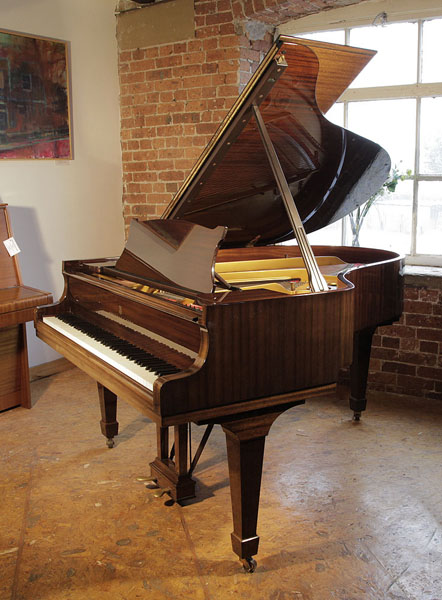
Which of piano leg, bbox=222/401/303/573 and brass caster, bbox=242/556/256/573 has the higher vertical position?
piano leg, bbox=222/401/303/573

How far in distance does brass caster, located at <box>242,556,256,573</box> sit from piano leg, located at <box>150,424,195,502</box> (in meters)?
0.58

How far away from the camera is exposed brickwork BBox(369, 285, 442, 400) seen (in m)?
4.21

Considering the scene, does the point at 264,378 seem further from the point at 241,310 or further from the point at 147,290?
the point at 147,290

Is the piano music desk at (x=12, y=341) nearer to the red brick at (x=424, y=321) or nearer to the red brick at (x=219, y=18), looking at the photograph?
the red brick at (x=219, y=18)

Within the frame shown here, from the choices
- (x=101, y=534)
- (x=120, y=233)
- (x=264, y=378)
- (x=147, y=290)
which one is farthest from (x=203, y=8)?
(x=101, y=534)

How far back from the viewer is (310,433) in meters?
3.73

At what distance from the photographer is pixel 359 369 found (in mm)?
3811

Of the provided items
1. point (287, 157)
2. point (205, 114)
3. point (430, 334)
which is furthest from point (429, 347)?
point (205, 114)

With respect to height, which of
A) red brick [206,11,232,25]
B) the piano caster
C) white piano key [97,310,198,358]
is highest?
red brick [206,11,232,25]

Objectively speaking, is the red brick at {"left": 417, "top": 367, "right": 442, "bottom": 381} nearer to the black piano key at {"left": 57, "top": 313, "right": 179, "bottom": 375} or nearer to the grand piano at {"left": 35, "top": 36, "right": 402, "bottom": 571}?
the grand piano at {"left": 35, "top": 36, "right": 402, "bottom": 571}

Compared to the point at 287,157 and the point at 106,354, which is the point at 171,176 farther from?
the point at 106,354

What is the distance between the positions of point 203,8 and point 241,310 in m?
3.20

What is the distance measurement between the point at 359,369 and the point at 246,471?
1693mm

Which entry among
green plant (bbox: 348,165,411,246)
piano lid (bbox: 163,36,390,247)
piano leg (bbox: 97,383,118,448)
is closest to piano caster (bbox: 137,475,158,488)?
piano leg (bbox: 97,383,118,448)
